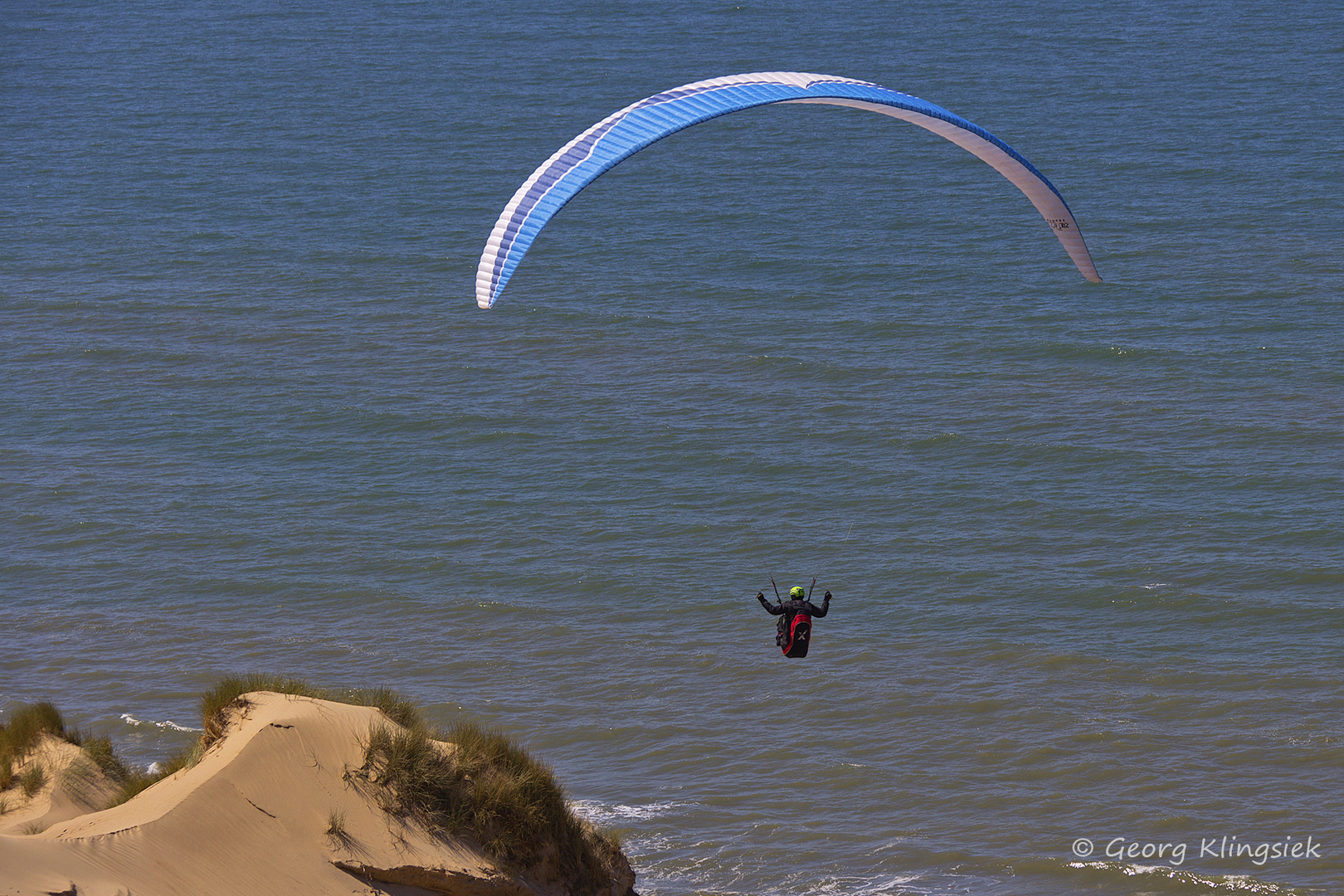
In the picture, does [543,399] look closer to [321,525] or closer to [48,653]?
[321,525]

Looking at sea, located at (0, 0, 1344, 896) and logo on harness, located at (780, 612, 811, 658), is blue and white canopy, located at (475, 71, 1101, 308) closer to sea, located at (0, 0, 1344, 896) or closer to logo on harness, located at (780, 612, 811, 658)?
logo on harness, located at (780, 612, 811, 658)

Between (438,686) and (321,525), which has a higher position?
(321,525)

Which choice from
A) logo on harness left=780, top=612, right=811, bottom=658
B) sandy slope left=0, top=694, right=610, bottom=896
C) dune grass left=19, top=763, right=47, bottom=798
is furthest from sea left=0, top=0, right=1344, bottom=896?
dune grass left=19, top=763, right=47, bottom=798

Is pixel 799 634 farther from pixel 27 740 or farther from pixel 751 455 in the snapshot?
pixel 751 455

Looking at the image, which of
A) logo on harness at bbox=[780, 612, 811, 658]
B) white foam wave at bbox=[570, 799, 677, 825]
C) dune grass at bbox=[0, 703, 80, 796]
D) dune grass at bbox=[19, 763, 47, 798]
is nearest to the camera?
logo on harness at bbox=[780, 612, 811, 658]

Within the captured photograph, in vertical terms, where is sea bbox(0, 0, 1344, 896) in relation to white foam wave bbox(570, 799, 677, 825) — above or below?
above

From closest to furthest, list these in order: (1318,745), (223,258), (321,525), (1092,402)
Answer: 1. (1318,745)
2. (321,525)
3. (1092,402)
4. (223,258)

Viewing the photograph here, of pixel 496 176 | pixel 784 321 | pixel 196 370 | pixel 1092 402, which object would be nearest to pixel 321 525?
pixel 196 370
